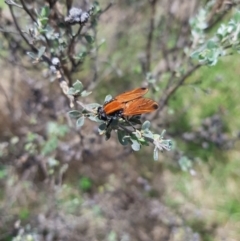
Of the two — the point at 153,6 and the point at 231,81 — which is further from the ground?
the point at 231,81

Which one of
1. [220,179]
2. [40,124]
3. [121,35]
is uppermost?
[121,35]

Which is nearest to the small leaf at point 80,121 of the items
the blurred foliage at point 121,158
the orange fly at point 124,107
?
the orange fly at point 124,107

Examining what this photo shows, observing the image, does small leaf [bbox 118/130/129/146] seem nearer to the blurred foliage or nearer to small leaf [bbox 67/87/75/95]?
small leaf [bbox 67/87/75/95]

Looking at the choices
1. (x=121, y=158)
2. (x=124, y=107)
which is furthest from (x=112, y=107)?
(x=121, y=158)

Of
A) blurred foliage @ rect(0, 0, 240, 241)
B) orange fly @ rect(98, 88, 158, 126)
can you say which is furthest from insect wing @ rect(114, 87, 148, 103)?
blurred foliage @ rect(0, 0, 240, 241)

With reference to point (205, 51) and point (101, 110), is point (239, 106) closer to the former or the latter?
point (205, 51)

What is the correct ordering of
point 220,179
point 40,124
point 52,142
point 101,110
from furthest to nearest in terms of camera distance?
point 220,179, point 40,124, point 52,142, point 101,110

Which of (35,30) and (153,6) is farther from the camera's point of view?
(153,6)

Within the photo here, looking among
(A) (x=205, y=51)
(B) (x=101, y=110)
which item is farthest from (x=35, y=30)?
(A) (x=205, y=51)
